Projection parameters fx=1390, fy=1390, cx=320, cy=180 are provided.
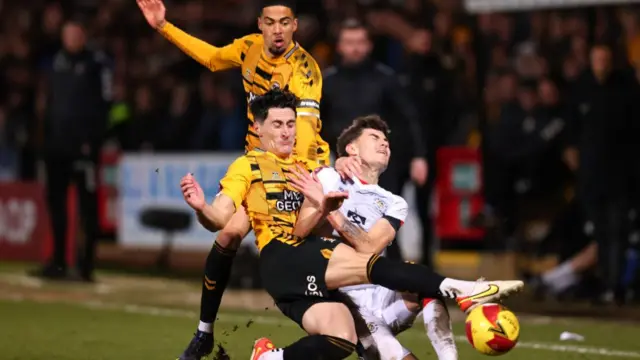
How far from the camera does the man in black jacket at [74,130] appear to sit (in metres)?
14.5

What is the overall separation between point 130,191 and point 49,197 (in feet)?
5.53

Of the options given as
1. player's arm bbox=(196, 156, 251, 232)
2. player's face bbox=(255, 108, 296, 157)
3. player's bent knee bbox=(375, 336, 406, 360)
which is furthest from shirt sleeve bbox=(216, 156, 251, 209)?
player's bent knee bbox=(375, 336, 406, 360)

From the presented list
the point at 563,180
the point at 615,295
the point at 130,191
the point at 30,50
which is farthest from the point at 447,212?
the point at 30,50

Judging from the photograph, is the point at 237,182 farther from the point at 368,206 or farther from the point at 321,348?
the point at 321,348


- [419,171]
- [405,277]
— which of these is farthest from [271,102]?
[419,171]

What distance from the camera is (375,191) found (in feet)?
25.6

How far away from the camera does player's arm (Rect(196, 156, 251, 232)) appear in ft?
23.6

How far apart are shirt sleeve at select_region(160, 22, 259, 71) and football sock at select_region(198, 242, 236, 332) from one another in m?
1.21

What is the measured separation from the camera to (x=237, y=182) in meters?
7.47

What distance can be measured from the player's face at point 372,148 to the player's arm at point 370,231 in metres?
0.29

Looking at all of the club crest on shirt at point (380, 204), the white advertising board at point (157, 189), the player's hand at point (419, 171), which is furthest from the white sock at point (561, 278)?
the club crest on shirt at point (380, 204)

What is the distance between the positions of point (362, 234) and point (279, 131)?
0.73 metres

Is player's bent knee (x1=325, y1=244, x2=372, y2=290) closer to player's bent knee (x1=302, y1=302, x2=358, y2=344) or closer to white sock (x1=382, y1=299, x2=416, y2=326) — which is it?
player's bent knee (x1=302, y1=302, x2=358, y2=344)

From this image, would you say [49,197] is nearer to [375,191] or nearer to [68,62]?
[68,62]
